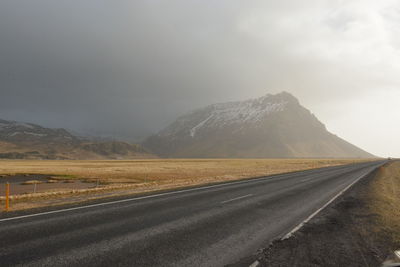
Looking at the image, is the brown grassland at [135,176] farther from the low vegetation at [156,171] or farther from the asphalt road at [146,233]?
the asphalt road at [146,233]

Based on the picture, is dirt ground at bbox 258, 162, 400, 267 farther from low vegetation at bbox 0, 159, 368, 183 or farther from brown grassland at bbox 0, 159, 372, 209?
low vegetation at bbox 0, 159, 368, 183

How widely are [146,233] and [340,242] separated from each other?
572 centimetres

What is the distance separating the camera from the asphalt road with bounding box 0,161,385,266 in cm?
692

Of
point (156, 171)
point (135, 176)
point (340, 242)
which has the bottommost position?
point (135, 176)

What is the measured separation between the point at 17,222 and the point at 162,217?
4.89 m

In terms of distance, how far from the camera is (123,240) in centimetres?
823

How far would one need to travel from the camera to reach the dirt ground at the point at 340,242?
720cm

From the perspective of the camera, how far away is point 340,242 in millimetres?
8781

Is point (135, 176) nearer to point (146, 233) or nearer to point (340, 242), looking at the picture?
point (146, 233)

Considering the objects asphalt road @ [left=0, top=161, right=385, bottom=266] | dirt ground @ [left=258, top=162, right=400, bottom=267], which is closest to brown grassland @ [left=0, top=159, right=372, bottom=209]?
asphalt road @ [left=0, top=161, right=385, bottom=266]

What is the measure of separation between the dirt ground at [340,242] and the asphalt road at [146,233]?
0.63 m

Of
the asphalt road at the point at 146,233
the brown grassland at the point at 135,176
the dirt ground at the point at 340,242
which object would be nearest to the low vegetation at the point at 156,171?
the brown grassland at the point at 135,176

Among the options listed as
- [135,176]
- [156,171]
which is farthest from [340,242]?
[156,171]

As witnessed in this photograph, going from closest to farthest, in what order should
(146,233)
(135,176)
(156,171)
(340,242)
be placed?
(340,242) → (146,233) → (135,176) → (156,171)
